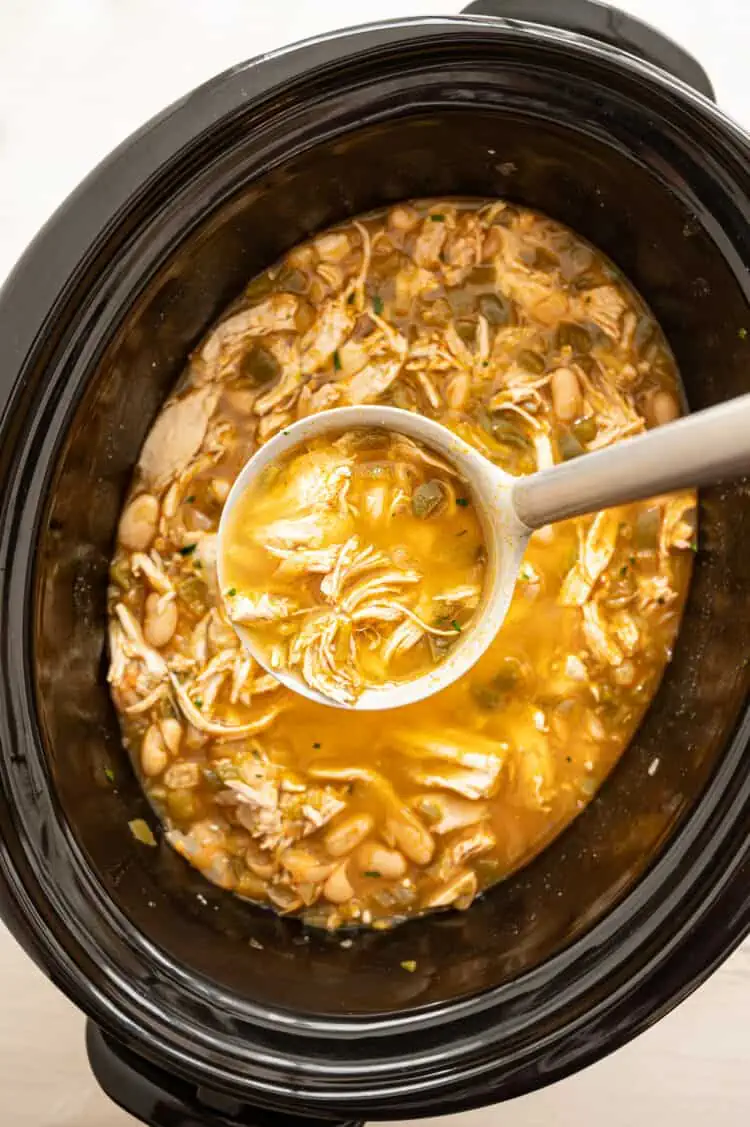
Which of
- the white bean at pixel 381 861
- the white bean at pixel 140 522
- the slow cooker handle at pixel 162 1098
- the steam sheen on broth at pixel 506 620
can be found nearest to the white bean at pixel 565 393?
the steam sheen on broth at pixel 506 620

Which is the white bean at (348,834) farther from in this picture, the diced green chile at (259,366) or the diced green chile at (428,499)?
the diced green chile at (259,366)

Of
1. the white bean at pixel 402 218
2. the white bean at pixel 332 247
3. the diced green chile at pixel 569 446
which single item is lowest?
the diced green chile at pixel 569 446

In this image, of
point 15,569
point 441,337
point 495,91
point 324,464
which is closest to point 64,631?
point 15,569

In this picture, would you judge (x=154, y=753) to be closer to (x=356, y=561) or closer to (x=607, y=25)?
(x=356, y=561)

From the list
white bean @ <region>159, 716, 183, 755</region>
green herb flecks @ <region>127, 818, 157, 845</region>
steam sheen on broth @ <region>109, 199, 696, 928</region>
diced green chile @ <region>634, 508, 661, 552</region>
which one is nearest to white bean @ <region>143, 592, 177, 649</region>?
steam sheen on broth @ <region>109, 199, 696, 928</region>

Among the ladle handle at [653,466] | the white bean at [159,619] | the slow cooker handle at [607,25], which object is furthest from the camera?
the white bean at [159,619]

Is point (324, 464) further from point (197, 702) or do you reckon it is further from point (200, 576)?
point (197, 702)

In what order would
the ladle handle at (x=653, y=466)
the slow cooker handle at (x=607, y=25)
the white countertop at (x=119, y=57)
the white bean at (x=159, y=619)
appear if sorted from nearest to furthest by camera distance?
1. the ladle handle at (x=653, y=466)
2. the slow cooker handle at (x=607, y=25)
3. the white bean at (x=159, y=619)
4. the white countertop at (x=119, y=57)
